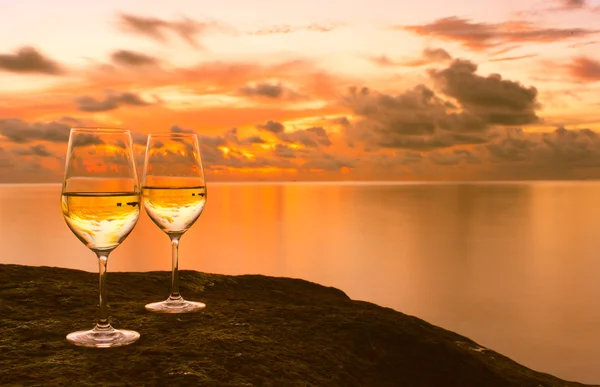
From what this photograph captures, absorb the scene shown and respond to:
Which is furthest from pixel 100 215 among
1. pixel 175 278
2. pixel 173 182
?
pixel 173 182

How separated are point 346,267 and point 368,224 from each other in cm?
2947

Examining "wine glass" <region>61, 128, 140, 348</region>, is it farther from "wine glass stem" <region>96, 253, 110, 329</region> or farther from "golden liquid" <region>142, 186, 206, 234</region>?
"golden liquid" <region>142, 186, 206, 234</region>

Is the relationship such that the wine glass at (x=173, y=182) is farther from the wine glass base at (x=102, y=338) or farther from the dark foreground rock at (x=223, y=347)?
the wine glass base at (x=102, y=338)

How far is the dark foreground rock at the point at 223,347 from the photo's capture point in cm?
187

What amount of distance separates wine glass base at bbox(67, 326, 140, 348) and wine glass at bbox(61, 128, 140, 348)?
0.34 metres

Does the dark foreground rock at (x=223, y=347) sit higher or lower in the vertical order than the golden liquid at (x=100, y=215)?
lower

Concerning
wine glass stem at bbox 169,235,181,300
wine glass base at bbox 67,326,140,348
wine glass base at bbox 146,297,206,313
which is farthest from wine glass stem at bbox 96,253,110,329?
wine glass stem at bbox 169,235,181,300

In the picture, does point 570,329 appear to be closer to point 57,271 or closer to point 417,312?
point 417,312

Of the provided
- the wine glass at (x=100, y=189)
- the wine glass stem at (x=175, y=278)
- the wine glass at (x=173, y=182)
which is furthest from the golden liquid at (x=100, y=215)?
the wine glass at (x=173, y=182)

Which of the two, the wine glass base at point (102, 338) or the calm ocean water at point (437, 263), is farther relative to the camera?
the calm ocean water at point (437, 263)

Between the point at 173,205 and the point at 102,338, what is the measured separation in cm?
126

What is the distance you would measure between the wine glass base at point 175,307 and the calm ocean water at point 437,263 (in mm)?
19415

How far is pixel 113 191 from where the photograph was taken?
252cm

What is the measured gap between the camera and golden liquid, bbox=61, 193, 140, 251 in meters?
2.49
